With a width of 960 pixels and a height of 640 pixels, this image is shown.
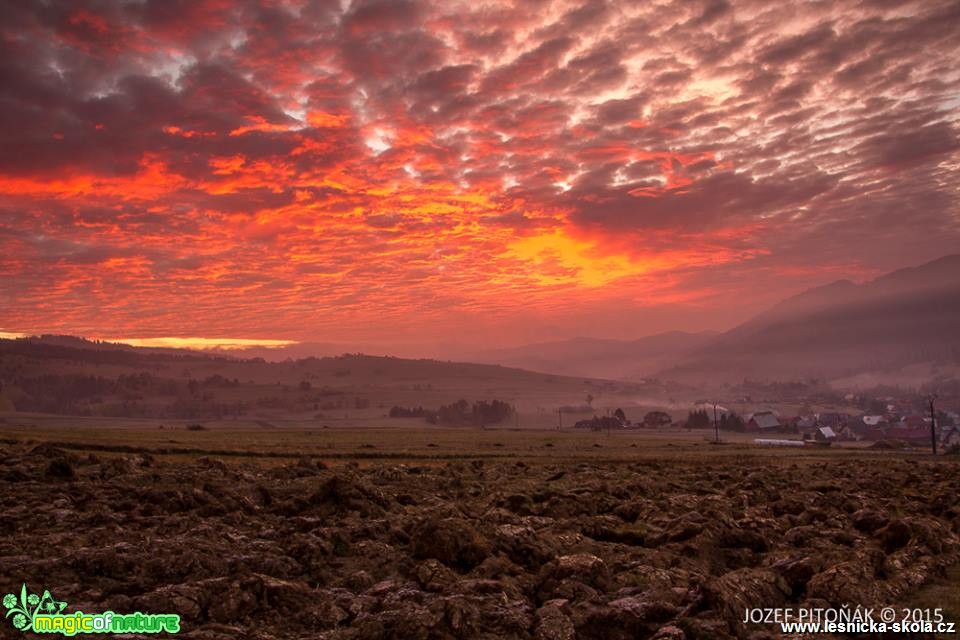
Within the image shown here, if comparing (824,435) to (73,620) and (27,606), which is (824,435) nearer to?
(73,620)

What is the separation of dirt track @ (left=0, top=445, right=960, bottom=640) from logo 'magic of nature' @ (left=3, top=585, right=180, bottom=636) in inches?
13.0

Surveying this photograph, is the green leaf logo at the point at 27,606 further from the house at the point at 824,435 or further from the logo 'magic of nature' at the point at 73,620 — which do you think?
the house at the point at 824,435

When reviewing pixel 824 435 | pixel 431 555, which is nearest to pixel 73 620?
pixel 431 555

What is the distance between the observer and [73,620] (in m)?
12.1

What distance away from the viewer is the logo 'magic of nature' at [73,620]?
11.9 m

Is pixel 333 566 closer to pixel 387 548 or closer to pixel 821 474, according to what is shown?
pixel 387 548

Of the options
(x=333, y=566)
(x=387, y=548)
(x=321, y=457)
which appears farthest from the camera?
(x=321, y=457)

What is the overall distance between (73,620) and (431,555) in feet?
26.1

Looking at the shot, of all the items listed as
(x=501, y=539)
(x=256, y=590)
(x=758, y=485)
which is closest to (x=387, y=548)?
(x=501, y=539)

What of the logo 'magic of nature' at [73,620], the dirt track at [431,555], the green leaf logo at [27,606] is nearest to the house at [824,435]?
the dirt track at [431,555]

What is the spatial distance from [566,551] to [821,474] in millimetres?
38169

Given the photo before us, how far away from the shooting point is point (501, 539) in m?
18.2

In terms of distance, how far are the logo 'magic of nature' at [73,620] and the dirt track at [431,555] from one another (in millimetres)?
329

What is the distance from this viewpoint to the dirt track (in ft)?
43.0
